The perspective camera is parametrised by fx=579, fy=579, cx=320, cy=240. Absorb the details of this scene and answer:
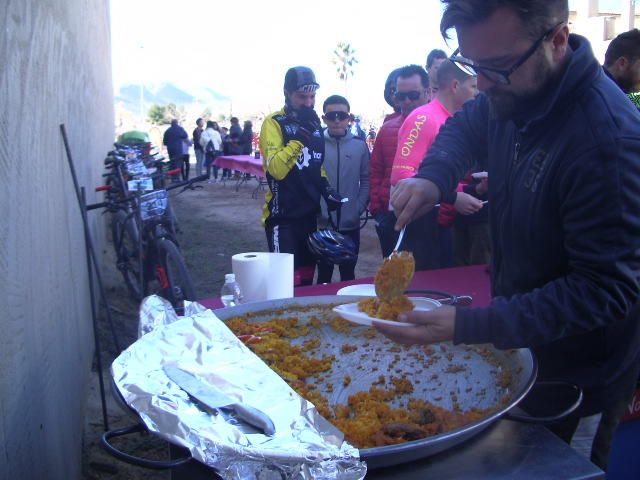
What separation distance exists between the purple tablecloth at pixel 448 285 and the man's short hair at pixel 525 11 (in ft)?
3.84

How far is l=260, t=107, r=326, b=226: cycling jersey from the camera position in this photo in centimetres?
356

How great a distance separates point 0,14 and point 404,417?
54.0 inches

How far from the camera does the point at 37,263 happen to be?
6.36ft

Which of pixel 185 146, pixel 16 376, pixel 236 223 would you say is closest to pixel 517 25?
pixel 16 376

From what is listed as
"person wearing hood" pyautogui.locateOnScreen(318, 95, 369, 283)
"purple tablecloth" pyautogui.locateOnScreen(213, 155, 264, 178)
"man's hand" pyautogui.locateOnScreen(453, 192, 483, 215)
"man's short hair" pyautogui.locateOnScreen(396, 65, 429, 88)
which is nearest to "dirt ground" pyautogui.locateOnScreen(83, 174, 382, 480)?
"purple tablecloth" pyautogui.locateOnScreen(213, 155, 264, 178)

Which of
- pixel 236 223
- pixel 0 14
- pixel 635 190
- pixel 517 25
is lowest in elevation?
pixel 236 223

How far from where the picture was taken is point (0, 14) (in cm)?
145

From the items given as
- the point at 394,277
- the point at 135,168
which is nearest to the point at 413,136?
the point at 394,277

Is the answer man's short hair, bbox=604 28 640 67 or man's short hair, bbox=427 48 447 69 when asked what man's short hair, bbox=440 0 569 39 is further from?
man's short hair, bbox=427 48 447 69

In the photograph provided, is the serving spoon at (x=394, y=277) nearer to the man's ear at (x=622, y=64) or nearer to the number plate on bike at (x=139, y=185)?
the man's ear at (x=622, y=64)

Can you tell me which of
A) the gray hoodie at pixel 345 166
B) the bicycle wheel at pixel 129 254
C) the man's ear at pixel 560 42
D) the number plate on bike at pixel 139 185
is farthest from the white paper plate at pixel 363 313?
the bicycle wheel at pixel 129 254

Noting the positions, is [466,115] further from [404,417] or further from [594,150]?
[404,417]

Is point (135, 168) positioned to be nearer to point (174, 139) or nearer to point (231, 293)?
point (231, 293)

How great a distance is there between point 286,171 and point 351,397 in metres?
2.41
